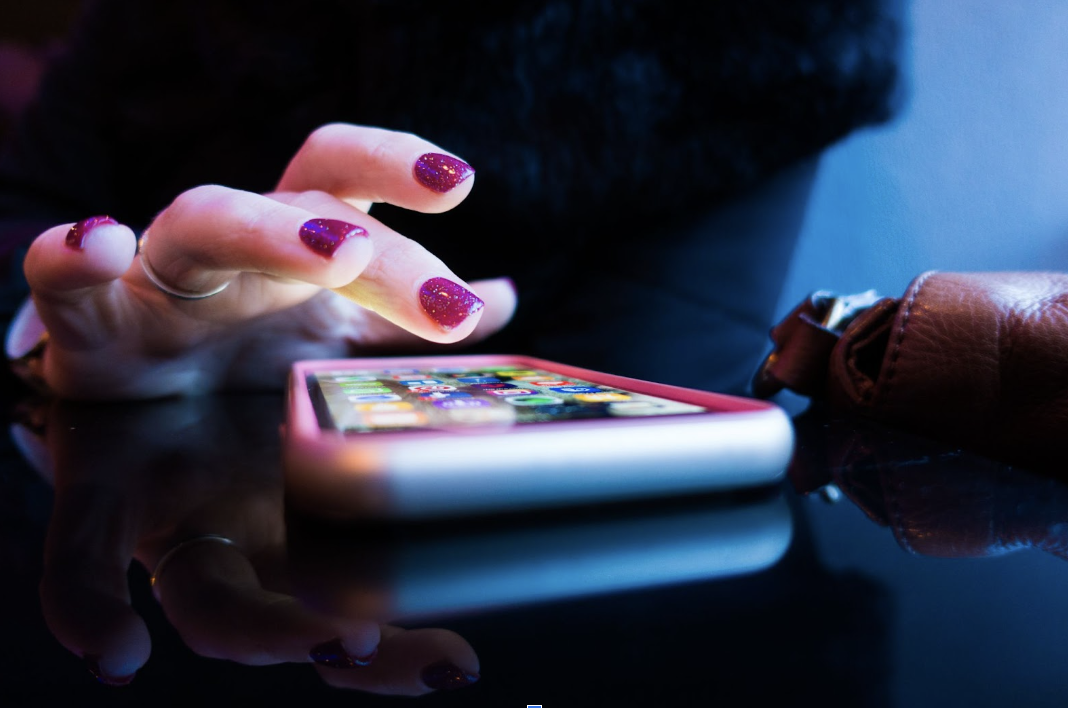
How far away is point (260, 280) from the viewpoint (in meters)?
0.41

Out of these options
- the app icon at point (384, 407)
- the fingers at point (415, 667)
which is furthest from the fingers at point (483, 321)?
the fingers at point (415, 667)

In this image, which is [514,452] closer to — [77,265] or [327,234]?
[327,234]

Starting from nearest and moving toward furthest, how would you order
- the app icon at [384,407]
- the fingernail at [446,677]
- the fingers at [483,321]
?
the fingernail at [446,677], the app icon at [384,407], the fingers at [483,321]

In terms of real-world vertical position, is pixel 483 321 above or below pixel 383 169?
below

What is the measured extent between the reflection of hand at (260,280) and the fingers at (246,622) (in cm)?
14

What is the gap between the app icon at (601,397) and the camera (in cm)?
28

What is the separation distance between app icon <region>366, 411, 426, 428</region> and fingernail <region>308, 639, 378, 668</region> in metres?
0.08

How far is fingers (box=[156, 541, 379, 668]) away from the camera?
0.46 feet

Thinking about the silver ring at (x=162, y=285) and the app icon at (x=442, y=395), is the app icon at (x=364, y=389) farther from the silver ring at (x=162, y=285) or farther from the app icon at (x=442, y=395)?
the silver ring at (x=162, y=285)

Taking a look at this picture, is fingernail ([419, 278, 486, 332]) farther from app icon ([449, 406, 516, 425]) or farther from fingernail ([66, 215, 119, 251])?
fingernail ([66, 215, 119, 251])

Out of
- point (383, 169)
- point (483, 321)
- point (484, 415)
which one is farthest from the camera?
point (483, 321)

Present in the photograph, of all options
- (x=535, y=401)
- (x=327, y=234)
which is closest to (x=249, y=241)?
(x=327, y=234)

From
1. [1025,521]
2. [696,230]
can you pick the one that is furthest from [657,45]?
[1025,521]

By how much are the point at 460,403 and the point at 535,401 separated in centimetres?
3
